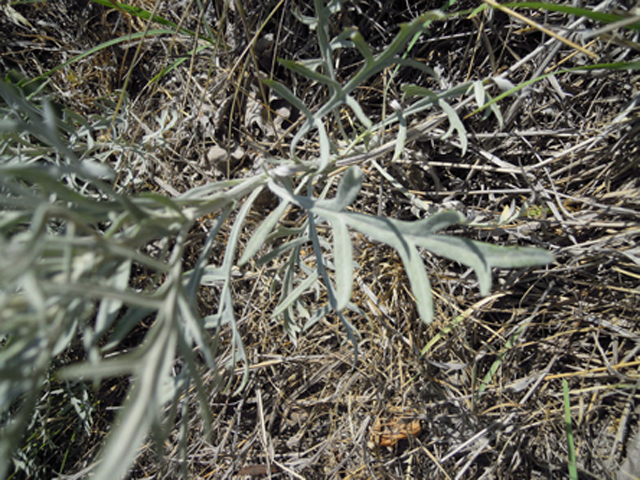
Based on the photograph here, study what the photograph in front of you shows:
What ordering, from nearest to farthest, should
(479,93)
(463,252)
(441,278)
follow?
1. (463,252)
2. (479,93)
3. (441,278)

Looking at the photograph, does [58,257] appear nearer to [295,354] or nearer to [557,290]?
[295,354]

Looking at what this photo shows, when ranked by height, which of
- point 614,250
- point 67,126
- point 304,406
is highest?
point 67,126

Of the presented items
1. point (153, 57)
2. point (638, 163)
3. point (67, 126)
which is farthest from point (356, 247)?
point (153, 57)

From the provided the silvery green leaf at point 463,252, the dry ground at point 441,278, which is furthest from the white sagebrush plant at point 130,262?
the dry ground at point 441,278

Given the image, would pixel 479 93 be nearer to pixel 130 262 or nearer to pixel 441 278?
pixel 441 278

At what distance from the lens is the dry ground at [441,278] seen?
1.26 m

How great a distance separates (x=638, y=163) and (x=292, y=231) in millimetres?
1087

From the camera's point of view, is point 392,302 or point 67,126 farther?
point 392,302

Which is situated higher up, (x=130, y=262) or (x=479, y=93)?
(x=479, y=93)

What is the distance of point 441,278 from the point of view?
1.46 metres

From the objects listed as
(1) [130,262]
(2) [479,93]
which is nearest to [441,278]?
(2) [479,93]

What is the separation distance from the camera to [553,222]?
4.17 ft

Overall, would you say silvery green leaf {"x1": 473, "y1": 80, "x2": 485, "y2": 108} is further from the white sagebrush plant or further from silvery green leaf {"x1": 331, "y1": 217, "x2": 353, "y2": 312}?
silvery green leaf {"x1": 331, "y1": 217, "x2": 353, "y2": 312}

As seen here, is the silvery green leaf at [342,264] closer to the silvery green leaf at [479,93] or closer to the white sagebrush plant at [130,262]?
the white sagebrush plant at [130,262]
